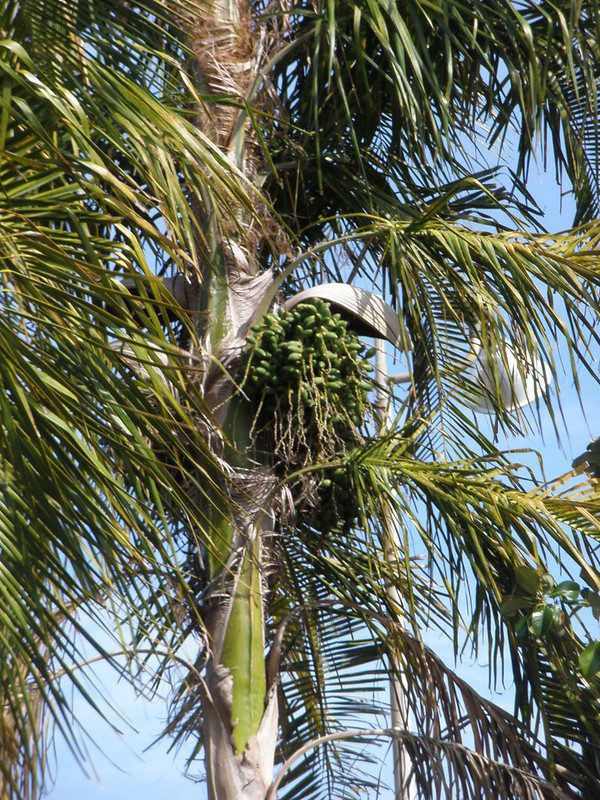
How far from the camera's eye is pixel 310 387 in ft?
11.7

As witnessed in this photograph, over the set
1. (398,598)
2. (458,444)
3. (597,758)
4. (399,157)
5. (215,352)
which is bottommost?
(597,758)

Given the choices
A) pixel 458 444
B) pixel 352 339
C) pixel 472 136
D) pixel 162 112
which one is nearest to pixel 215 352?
pixel 352 339

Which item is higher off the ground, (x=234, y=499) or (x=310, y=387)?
(x=310, y=387)

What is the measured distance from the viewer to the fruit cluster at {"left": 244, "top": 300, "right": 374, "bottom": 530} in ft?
11.7

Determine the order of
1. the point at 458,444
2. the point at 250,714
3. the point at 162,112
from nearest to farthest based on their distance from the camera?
1. the point at 162,112
2. the point at 250,714
3. the point at 458,444

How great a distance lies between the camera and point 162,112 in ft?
8.21

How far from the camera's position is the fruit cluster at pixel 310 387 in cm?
358

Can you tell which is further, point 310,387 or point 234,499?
point 234,499

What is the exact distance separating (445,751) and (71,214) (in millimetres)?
2300

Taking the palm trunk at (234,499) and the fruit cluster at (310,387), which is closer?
the palm trunk at (234,499)

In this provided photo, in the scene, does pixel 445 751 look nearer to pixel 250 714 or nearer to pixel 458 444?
pixel 250 714

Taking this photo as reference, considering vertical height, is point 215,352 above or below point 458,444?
above

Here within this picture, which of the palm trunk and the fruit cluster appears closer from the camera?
the palm trunk

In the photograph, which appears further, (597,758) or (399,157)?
(399,157)
